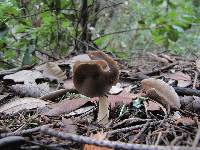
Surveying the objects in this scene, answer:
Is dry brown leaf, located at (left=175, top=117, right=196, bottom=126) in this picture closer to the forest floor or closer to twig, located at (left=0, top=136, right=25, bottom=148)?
the forest floor

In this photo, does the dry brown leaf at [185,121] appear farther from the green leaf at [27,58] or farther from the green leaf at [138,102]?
the green leaf at [27,58]

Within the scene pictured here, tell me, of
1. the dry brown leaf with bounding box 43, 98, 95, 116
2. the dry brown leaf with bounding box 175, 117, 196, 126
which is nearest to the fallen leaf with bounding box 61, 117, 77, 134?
the dry brown leaf with bounding box 43, 98, 95, 116

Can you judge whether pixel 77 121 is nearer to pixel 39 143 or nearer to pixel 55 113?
pixel 55 113

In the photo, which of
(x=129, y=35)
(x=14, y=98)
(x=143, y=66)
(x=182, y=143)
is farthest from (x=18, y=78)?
(x=129, y=35)

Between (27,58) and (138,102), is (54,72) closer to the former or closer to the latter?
(27,58)

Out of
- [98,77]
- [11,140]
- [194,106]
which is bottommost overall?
[194,106]

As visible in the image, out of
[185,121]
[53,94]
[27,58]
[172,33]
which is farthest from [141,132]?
[172,33]

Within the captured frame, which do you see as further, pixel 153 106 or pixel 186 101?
pixel 186 101
